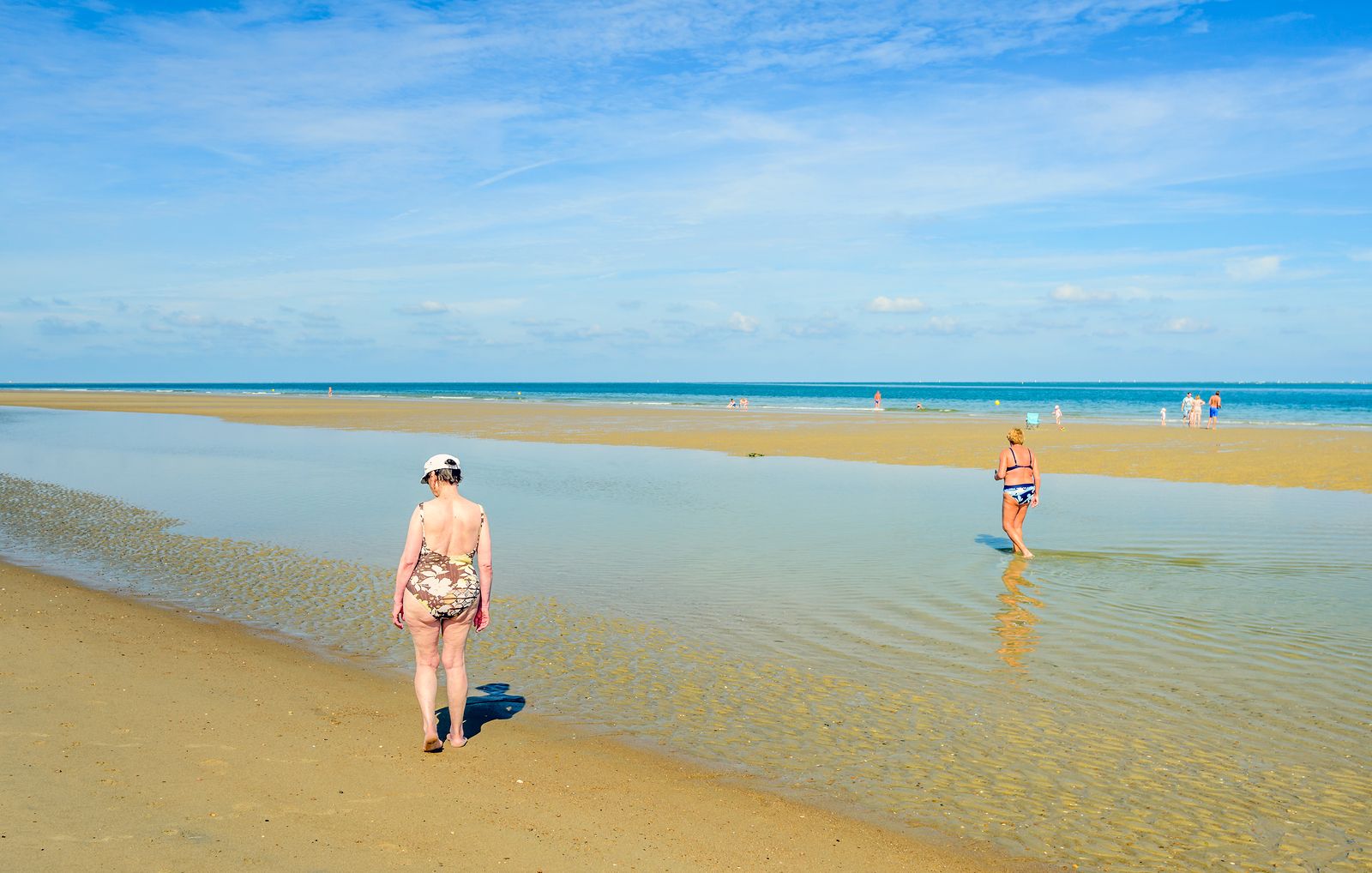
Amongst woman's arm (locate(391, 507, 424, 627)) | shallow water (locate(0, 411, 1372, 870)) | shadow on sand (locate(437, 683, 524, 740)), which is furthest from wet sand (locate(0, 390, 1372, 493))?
woman's arm (locate(391, 507, 424, 627))

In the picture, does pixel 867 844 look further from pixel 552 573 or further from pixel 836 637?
pixel 552 573

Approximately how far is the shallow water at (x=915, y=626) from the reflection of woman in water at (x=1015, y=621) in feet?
0.16

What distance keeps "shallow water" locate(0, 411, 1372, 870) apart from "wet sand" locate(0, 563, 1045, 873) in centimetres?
59

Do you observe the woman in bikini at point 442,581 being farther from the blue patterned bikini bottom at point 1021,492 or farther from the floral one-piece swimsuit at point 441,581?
the blue patterned bikini bottom at point 1021,492

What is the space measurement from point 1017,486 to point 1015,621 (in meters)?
4.60

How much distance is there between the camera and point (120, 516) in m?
17.7

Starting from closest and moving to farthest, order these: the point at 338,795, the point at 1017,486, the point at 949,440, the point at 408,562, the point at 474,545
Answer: the point at 338,795
the point at 408,562
the point at 474,545
the point at 1017,486
the point at 949,440

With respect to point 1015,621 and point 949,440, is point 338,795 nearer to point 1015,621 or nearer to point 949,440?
point 1015,621

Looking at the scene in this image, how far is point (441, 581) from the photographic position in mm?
6852

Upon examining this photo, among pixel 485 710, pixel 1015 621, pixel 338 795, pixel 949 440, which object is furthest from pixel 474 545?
pixel 949 440

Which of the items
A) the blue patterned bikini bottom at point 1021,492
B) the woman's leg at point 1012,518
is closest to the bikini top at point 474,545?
the woman's leg at point 1012,518

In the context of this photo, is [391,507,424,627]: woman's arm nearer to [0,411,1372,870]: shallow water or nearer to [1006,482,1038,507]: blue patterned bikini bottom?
[0,411,1372,870]: shallow water

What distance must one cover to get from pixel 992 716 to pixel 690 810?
9.36ft

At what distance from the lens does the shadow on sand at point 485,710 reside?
7.36 m
